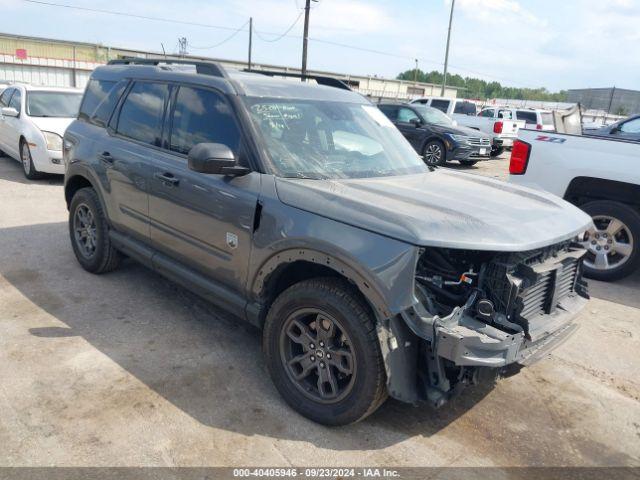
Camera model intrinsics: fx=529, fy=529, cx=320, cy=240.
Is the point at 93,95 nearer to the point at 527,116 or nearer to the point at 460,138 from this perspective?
the point at 460,138

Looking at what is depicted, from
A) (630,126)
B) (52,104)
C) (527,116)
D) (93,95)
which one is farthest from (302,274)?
(527,116)

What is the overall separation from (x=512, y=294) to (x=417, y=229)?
0.64 m

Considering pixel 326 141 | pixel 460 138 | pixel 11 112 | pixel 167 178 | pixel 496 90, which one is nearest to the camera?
pixel 326 141

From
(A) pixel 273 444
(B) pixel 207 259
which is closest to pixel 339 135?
(B) pixel 207 259

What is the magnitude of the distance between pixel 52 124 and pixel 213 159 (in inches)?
295

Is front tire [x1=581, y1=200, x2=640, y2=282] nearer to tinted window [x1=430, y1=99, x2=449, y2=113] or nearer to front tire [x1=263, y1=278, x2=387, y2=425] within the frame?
front tire [x1=263, y1=278, x2=387, y2=425]

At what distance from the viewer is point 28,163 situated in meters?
9.34

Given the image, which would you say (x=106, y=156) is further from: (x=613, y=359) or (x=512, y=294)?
(x=613, y=359)

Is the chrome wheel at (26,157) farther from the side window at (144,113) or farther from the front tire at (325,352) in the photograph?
the front tire at (325,352)

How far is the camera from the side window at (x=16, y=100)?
990 cm

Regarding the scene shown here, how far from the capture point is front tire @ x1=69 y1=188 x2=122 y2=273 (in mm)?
4902

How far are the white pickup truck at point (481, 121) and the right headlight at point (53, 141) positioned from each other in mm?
13859

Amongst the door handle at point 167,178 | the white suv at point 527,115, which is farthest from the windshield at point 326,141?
the white suv at point 527,115

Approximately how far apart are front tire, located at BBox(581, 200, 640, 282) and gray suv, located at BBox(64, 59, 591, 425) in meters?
2.51
